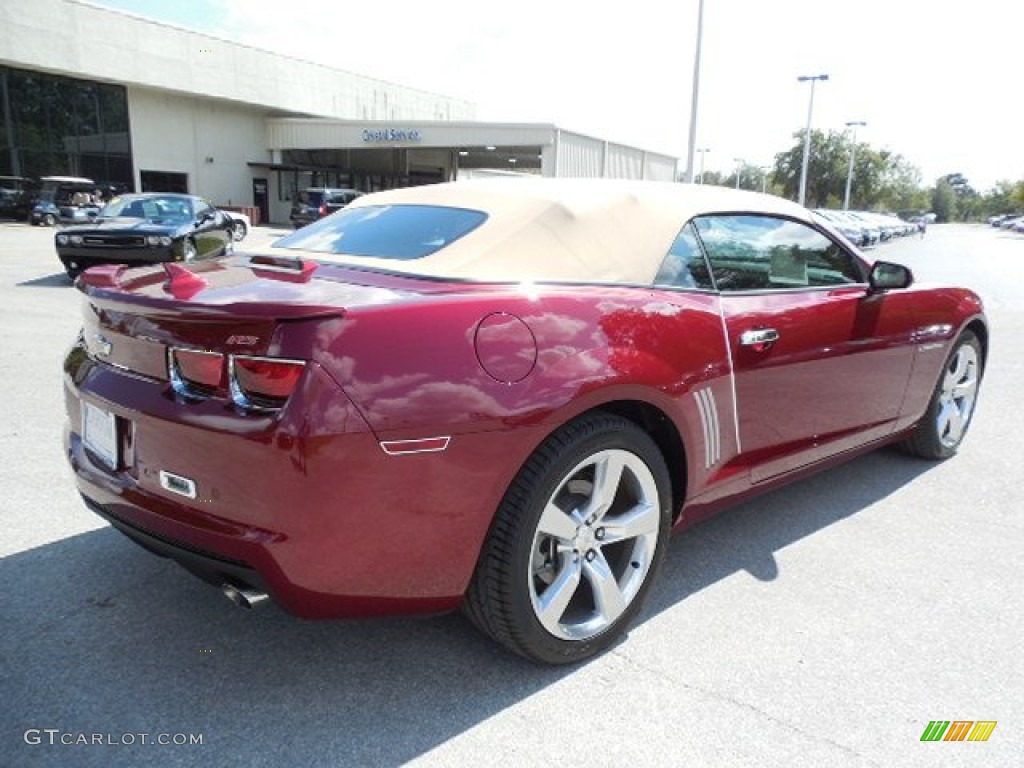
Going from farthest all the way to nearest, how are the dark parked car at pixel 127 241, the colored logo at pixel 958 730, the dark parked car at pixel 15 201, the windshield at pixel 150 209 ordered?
the dark parked car at pixel 15 201, the windshield at pixel 150 209, the dark parked car at pixel 127 241, the colored logo at pixel 958 730

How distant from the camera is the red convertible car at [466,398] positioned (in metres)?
2.00

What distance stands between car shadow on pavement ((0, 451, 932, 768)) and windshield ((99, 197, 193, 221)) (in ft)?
35.1

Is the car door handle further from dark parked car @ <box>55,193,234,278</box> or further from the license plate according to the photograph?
dark parked car @ <box>55,193,234,278</box>

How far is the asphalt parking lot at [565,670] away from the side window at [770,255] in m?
1.15

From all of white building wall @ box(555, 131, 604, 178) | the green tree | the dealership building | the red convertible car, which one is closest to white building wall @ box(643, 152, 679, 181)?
the dealership building

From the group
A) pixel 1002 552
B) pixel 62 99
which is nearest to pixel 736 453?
pixel 1002 552

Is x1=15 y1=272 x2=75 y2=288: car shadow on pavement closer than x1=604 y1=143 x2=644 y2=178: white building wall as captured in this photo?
Yes

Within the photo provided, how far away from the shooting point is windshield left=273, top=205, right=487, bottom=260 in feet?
9.21

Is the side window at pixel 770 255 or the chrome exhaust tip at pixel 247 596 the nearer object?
the chrome exhaust tip at pixel 247 596

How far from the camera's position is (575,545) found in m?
2.48

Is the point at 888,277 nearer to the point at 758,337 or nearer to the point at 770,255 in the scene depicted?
the point at 770,255

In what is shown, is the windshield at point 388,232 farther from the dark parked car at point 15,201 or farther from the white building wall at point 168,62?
the white building wall at point 168,62

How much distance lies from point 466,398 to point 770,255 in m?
1.86

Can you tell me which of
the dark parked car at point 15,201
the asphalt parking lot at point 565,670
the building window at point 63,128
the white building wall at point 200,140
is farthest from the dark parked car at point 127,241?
the white building wall at point 200,140
